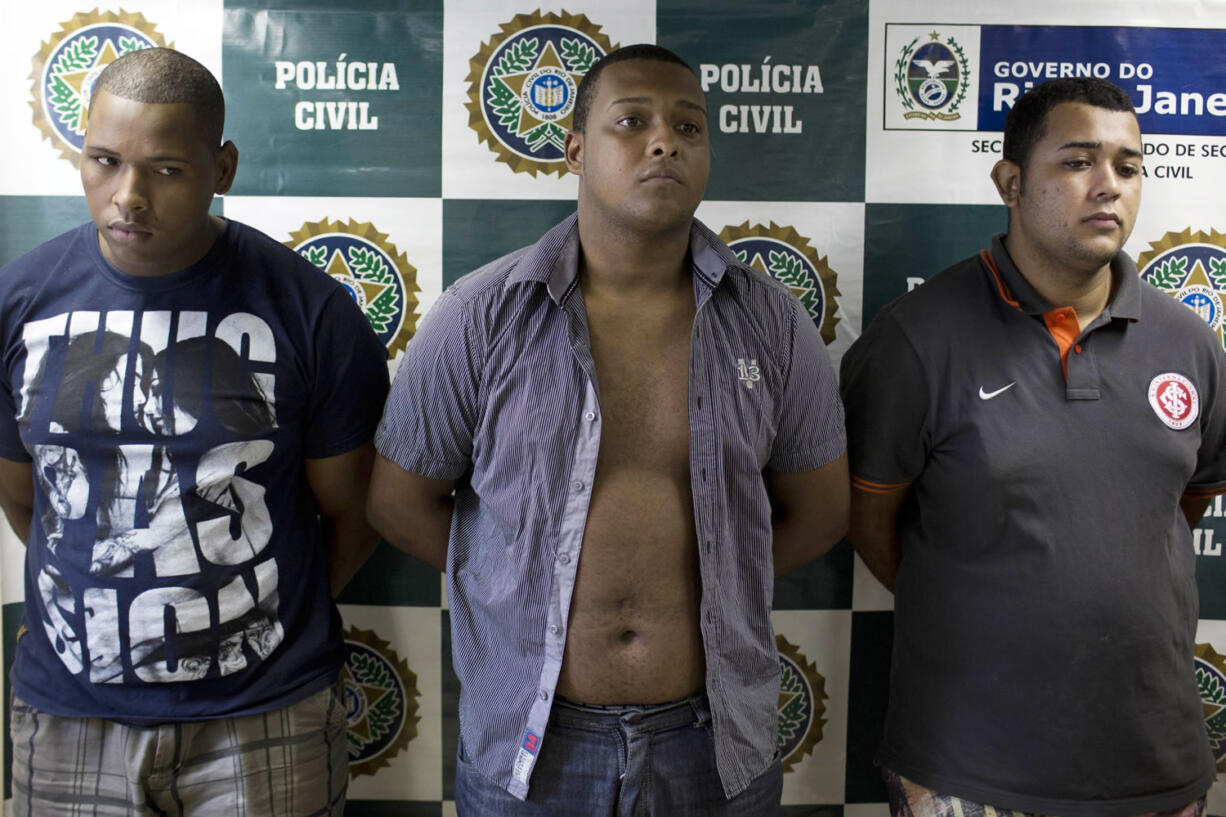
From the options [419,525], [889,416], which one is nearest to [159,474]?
[419,525]

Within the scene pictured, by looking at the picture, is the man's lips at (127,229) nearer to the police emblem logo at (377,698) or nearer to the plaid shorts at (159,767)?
the plaid shorts at (159,767)

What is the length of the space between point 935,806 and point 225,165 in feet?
5.32

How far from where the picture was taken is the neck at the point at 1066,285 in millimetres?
1751

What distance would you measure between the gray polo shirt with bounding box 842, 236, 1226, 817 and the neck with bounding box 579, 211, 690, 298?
1.38 feet

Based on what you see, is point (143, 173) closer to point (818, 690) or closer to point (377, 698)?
point (377, 698)

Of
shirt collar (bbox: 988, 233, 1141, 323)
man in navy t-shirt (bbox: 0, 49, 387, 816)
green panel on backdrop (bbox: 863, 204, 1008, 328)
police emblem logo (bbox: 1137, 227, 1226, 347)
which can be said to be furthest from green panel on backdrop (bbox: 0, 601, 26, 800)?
police emblem logo (bbox: 1137, 227, 1226, 347)

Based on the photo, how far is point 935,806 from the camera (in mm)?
1699

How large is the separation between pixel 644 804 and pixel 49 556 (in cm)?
104

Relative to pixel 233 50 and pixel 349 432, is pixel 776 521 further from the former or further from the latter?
pixel 233 50

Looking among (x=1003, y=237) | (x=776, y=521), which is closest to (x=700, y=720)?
(x=776, y=521)

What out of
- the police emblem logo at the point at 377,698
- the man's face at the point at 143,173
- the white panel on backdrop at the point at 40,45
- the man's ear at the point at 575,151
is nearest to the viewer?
the man's face at the point at 143,173

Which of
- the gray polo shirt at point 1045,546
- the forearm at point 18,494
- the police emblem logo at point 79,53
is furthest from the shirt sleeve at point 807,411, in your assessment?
the police emblem logo at point 79,53

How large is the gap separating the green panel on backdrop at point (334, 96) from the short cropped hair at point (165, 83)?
1.35 feet

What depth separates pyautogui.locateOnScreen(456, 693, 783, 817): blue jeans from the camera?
152 cm
